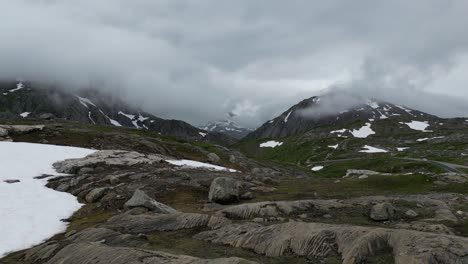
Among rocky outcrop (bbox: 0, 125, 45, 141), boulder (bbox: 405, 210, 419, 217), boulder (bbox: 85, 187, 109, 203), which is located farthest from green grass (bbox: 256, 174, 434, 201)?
rocky outcrop (bbox: 0, 125, 45, 141)

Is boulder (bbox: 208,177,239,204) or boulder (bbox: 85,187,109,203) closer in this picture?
boulder (bbox: 208,177,239,204)

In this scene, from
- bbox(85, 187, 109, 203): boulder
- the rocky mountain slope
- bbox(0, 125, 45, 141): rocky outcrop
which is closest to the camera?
the rocky mountain slope

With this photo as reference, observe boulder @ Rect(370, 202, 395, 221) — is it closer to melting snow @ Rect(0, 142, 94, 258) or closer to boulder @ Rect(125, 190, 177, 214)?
boulder @ Rect(125, 190, 177, 214)

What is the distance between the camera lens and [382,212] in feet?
114

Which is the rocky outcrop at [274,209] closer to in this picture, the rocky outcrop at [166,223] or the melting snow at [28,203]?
the rocky outcrop at [166,223]

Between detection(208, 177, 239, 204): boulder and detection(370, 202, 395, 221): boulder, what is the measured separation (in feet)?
60.6

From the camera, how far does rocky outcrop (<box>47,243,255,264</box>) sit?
758 inches

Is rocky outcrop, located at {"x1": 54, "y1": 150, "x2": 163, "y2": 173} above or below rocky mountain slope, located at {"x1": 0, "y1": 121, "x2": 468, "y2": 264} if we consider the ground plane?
above

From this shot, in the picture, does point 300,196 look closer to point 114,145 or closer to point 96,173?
point 96,173

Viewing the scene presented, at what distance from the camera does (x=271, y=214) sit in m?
35.4

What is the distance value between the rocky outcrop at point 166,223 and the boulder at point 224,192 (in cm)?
1432

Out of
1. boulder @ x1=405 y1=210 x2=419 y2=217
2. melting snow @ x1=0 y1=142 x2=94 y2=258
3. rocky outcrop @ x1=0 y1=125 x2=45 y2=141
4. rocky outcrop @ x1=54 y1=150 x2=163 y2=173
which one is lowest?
melting snow @ x1=0 y1=142 x2=94 y2=258

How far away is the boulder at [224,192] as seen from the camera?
47.3 meters

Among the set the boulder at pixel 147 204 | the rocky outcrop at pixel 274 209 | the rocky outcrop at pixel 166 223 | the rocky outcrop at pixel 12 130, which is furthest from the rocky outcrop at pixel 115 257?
the rocky outcrop at pixel 12 130
